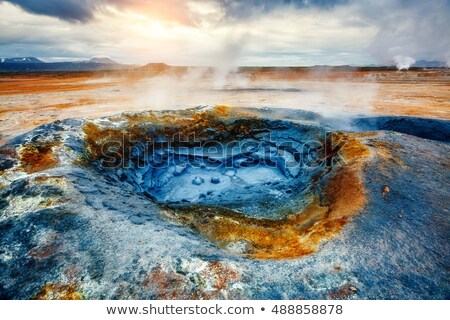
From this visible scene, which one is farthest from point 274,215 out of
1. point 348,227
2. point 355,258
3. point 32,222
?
point 32,222

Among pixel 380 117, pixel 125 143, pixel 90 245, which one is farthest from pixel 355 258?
pixel 380 117

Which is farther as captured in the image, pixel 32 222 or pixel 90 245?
pixel 32 222

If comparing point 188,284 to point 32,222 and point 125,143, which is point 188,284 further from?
point 125,143

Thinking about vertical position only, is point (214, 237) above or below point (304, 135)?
below
